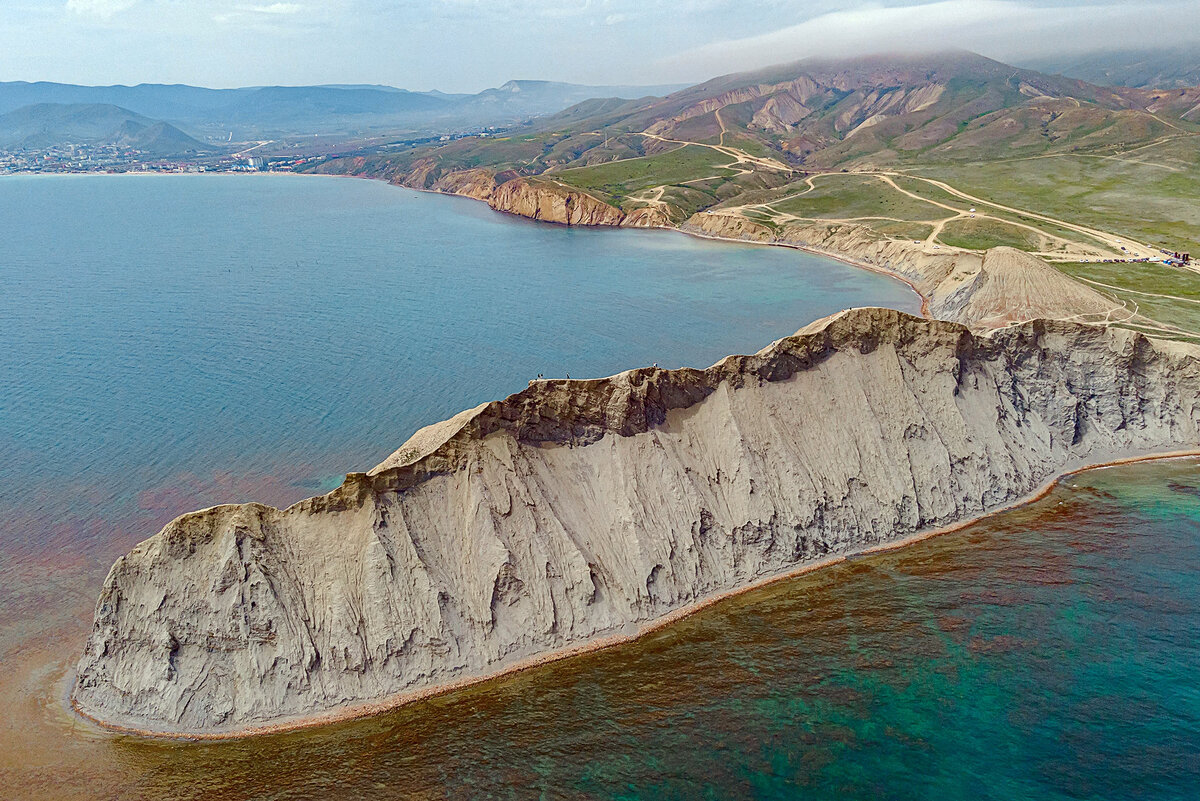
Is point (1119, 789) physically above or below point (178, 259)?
below

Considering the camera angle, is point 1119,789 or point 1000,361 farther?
point 1000,361

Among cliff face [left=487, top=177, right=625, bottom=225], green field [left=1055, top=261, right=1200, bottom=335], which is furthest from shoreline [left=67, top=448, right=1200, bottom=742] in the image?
cliff face [left=487, top=177, right=625, bottom=225]

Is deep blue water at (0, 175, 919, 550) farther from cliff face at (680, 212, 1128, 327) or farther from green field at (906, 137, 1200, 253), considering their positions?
green field at (906, 137, 1200, 253)

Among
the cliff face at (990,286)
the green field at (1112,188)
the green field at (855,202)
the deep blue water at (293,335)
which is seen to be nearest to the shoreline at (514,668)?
the deep blue water at (293,335)

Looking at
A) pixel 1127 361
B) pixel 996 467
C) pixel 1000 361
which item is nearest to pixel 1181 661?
pixel 996 467

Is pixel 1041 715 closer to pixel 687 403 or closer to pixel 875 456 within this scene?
pixel 875 456

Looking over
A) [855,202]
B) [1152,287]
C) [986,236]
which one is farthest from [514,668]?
[855,202]
